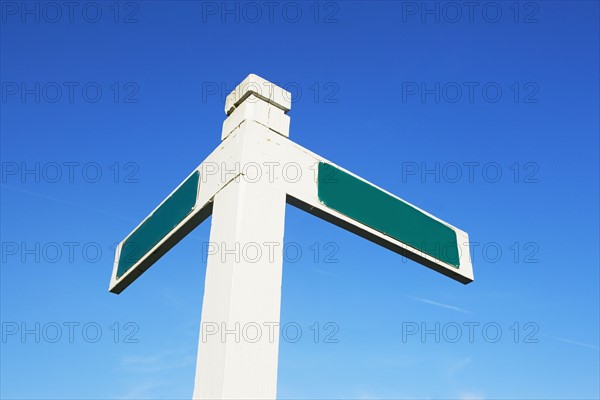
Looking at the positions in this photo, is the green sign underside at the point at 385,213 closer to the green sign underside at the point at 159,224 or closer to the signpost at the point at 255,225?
the signpost at the point at 255,225

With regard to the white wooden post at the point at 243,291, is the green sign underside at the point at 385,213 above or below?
above

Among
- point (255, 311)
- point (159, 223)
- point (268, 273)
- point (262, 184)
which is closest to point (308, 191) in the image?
point (262, 184)

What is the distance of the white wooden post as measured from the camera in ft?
4.30

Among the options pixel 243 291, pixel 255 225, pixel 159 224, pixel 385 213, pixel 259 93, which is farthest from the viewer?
pixel 159 224

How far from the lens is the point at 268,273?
4.77 ft

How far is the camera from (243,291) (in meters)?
1.38

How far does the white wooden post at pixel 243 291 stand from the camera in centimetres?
131

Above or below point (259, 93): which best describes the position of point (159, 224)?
below

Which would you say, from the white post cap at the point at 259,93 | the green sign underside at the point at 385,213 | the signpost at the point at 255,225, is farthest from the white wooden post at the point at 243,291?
the green sign underside at the point at 385,213

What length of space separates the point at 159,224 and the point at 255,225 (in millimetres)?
652

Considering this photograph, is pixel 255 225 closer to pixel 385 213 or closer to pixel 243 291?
pixel 243 291

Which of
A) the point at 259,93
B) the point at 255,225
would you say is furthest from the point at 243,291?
the point at 259,93

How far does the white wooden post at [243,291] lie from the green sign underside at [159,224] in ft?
0.84

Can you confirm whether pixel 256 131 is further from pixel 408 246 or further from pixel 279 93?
pixel 408 246
